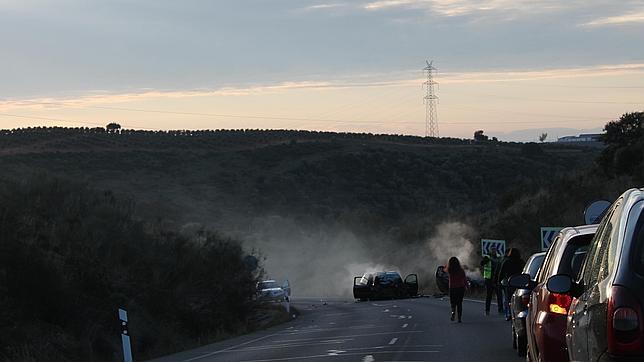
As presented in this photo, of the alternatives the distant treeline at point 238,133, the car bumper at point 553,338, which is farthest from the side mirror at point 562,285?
the distant treeline at point 238,133

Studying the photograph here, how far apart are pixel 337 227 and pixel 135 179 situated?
15.1m

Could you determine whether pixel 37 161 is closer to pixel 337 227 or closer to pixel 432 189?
pixel 337 227

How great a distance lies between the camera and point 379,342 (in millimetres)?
21656

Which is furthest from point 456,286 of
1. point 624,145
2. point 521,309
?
point 624,145

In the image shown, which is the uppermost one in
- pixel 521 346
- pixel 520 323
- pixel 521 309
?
pixel 521 309

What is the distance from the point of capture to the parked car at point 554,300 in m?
10.5

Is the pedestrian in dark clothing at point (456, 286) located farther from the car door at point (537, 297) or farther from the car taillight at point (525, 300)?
the car door at point (537, 297)

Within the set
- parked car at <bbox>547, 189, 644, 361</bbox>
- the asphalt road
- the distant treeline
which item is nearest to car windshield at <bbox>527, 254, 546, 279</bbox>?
the asphalt road

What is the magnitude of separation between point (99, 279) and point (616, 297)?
2039cm

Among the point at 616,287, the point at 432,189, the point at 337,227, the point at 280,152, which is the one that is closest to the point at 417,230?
the point at 337,227

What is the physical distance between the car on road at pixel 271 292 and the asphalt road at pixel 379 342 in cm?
462

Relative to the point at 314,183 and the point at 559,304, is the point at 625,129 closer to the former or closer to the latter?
the point at 314,183

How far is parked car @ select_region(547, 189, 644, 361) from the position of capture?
6281 millimetres

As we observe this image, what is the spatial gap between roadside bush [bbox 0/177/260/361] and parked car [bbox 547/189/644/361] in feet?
48.6
